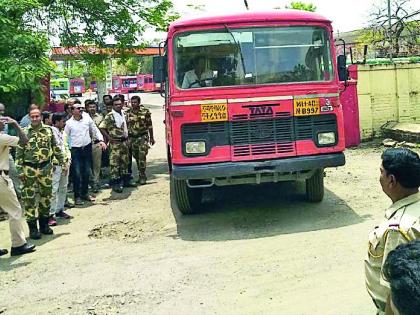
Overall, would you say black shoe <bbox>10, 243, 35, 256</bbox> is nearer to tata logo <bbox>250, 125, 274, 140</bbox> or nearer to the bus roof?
tata logo <bbox>250, 125, 274, 140</bbox>

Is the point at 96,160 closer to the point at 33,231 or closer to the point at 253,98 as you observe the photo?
the point at 33,231

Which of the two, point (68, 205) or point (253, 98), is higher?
point (253, 98)

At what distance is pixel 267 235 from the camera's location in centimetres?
616

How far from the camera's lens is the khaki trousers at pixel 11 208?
5949mm

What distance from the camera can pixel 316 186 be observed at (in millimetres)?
7301

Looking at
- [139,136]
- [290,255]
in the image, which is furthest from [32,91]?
[290,255]

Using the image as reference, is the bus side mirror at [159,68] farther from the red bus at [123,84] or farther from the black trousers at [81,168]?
the red bus at [123,84]

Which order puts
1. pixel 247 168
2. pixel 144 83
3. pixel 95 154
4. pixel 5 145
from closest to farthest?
pixel 5 145, pixel 247 168, pixel 95 154, pixel 144 83

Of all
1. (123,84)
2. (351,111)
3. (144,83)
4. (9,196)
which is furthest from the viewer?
(144,83)

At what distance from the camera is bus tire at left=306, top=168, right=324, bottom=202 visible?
7207 mm

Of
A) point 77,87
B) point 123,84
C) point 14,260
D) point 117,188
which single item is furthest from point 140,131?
point 123,84

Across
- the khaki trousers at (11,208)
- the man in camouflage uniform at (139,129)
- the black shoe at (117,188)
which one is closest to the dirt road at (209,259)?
the khaki trousers at (11,208)

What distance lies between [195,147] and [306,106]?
1429mm

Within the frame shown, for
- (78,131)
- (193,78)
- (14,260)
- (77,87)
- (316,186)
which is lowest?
(14,260)
